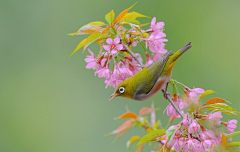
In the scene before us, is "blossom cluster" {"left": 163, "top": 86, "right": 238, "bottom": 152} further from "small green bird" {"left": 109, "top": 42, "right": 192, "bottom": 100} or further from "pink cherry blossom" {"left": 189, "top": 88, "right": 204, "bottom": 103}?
"small green bird" {"left": 109, "top": 42, "right": 192, "bottom": 100}

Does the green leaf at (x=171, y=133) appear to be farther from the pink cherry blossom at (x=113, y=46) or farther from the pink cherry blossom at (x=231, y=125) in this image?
the pink cherry blossom at (x=113, y=46)

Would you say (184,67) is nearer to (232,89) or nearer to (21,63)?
(232,89)

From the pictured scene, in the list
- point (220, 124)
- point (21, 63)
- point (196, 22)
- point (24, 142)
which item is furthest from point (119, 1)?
point (220, 124)

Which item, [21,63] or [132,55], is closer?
[132,55]

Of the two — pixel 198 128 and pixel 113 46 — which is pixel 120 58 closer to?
pixel 113 46

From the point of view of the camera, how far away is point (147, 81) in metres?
1.05

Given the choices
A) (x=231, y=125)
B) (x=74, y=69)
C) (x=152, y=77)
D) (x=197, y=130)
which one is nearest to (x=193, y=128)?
(x=197, y=130)

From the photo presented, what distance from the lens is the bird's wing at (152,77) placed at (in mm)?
1038

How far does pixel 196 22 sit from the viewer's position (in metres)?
3.47

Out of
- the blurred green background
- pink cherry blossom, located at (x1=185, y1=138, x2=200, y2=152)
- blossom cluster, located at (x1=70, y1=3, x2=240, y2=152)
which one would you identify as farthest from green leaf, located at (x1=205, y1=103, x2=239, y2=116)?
the blurred green background

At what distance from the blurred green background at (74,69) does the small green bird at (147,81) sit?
1.82 m

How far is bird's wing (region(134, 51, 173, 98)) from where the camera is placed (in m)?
1.04

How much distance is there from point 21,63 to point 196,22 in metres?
2.30

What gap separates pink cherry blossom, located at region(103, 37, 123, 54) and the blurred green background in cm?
201
